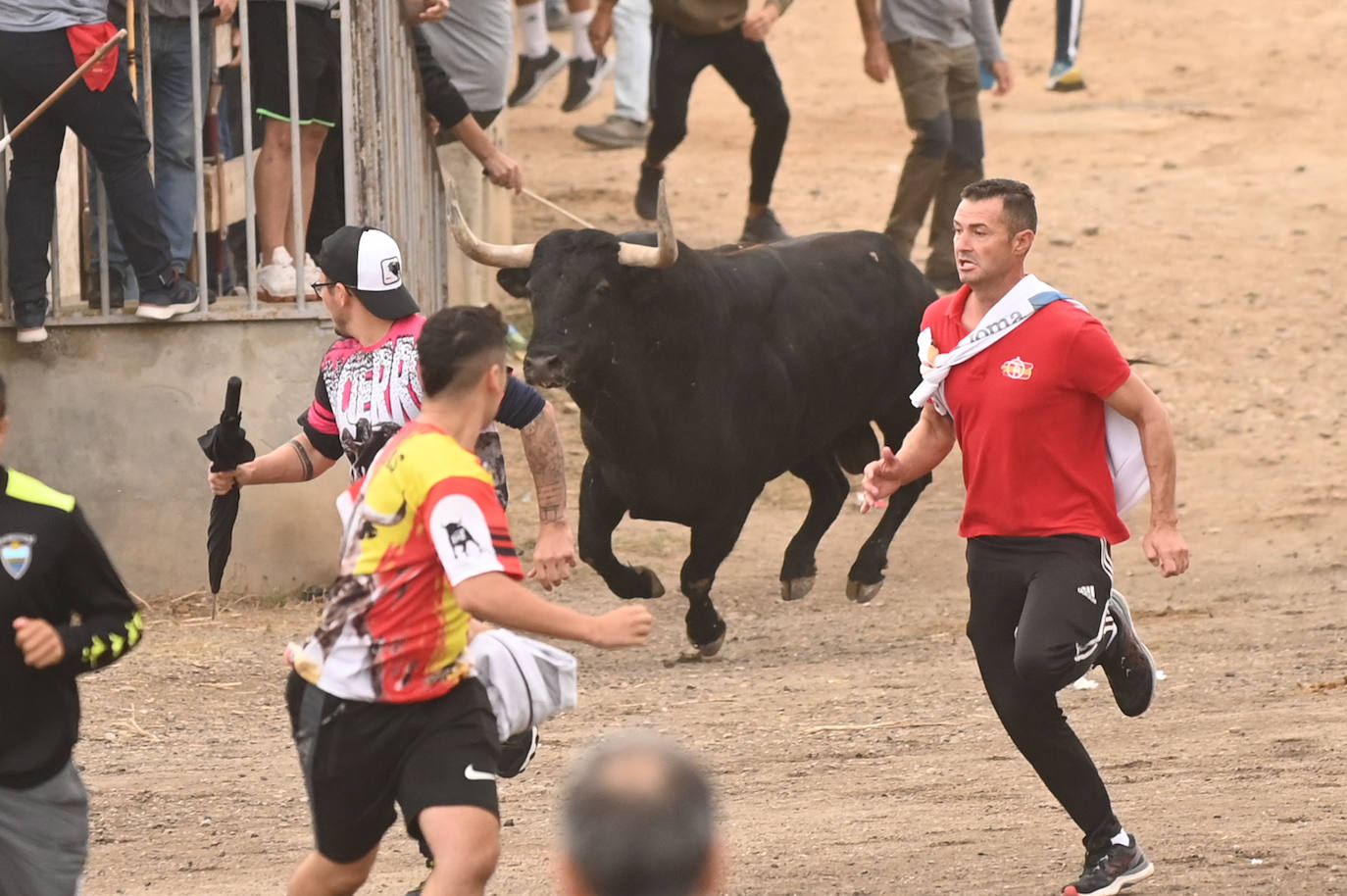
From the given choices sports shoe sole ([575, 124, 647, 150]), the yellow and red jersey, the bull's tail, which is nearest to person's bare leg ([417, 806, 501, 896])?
the yellow and red jersey

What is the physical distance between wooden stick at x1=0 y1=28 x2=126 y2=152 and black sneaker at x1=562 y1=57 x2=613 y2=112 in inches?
399

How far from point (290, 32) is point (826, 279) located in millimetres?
2639

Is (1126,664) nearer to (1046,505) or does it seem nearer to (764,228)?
(1046,505)

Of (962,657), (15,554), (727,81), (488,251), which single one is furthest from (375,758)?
(727,81)

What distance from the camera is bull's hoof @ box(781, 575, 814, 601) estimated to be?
9.74 m

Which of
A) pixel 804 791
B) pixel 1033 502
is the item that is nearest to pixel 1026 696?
pixel 1033 502

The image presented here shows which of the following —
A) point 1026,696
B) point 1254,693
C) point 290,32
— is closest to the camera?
point 1026,696

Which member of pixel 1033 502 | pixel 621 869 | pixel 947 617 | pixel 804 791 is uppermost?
pixel 621 869

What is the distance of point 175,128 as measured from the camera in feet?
31.3

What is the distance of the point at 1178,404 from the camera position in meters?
13.4

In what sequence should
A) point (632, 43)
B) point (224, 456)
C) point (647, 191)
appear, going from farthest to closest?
point (632, 43), point (647, 191), point (224, 456)

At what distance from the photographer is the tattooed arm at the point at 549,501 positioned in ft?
18.9

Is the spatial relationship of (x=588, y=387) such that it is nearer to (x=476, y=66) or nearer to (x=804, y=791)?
(x=804, y=791)

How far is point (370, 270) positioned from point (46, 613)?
1760 mm
